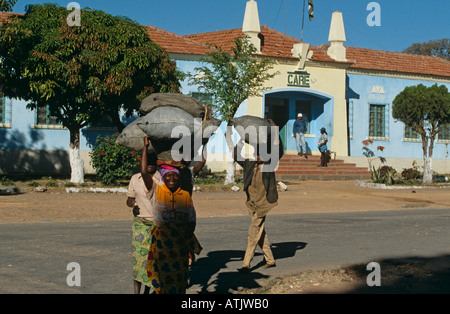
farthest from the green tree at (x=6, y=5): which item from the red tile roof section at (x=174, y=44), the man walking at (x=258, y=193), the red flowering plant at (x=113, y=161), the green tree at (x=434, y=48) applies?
the green tree at (x=434, y=48)

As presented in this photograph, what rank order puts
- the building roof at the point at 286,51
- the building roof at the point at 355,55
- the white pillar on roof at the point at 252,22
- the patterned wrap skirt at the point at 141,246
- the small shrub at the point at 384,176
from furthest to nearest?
1. the building roof at the point at 355,55
2. the building roof at the point at 286,51
3. the white pillar on roof at the point at 252,22
4. the small shrub at the point at 384,176
5. the patterned wrap skirt at the point at 141,246

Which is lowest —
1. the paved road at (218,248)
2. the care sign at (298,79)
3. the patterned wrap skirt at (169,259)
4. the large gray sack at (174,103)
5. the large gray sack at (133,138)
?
the paved road at (218,248)

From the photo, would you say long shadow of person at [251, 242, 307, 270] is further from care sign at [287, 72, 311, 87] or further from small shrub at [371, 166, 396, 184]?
care sign at [287, 72, 311, 87]

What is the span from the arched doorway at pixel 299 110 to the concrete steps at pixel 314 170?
1.47 m

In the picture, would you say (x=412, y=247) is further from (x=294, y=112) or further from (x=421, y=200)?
(x=294, y=112)

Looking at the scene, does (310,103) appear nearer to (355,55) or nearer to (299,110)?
(299,110)

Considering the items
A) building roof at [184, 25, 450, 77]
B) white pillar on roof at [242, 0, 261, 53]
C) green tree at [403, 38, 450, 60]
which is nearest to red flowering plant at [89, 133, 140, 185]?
building roof at [184, 25, 450, 77]

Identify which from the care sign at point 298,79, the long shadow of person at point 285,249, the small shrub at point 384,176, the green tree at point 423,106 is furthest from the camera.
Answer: the care sign at point 298,79

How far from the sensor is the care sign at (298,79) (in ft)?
93.2

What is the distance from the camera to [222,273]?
796 centimetres

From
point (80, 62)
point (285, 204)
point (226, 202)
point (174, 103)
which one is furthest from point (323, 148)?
point (174, 103)

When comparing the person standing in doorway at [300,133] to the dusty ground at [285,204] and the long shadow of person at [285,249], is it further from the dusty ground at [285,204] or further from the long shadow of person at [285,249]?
the long shadow of person at [285,249]

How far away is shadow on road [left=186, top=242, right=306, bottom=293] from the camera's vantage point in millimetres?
7239

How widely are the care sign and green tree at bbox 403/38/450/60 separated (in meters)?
35.7
